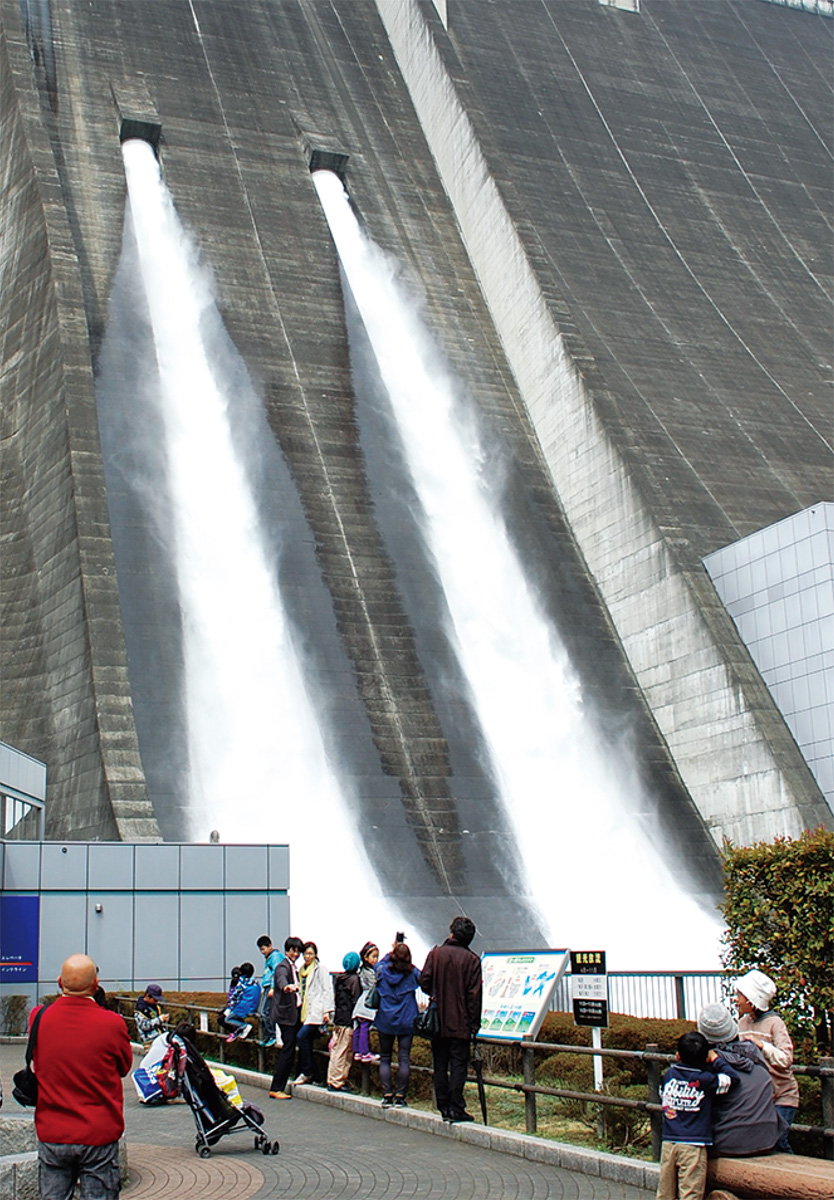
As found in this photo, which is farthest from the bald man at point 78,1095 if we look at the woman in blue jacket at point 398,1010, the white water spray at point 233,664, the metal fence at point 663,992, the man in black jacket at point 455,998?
the white water spray at point 233,664

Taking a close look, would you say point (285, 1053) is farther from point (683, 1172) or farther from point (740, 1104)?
point (740, 1104)

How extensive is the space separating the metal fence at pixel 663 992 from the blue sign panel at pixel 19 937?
7.38m

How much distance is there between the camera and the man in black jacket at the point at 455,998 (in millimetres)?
9227

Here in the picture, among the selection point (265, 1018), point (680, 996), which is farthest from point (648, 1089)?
point (680, 996)

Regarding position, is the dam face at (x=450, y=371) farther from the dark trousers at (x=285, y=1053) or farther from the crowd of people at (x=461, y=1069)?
the crowd of people at (x=461, y=1069)

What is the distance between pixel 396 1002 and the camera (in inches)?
404

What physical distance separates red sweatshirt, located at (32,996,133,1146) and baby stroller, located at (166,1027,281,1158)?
3.76m

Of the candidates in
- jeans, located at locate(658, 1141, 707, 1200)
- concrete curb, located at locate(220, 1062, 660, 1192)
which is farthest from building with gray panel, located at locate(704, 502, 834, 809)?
jeans, located at locate(658, 1141, 707, 1200)

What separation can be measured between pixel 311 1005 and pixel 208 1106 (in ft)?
6.88

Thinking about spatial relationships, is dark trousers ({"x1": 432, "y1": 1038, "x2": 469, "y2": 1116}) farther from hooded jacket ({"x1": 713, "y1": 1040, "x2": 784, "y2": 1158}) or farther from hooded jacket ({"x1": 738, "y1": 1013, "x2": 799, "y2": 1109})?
hooded jacket ({"x1": 713, "y1": 1040, "x2": 784, "y2": 1158})

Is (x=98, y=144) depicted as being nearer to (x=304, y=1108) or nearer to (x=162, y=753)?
(x=162, y=753)

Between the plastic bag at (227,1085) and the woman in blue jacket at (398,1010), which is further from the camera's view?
the woman in blue jacket at (398,1010)

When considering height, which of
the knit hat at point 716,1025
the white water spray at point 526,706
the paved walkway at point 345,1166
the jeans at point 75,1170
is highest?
the white water spray at point 526,706

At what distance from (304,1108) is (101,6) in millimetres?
38049
